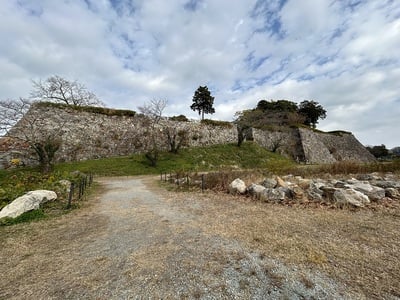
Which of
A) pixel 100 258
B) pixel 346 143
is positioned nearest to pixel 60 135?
pixel 100 258

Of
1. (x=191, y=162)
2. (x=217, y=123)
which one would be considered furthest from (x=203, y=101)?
(x=191, y=162)

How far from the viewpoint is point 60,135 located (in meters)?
18.7

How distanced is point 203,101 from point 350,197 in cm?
3570

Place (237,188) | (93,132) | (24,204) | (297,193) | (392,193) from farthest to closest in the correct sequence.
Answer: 1. (93,132)
2. (237,188)
3. (297,193)
4. (392,193)
5. (24,204)

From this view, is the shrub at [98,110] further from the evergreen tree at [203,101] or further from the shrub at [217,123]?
the evergreen tree at [203,101]

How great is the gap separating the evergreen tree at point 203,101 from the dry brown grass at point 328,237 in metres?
35.1

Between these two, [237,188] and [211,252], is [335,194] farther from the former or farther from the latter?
[211,252]

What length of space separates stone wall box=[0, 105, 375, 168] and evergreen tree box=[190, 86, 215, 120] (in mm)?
11561

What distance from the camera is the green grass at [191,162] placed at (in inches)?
658

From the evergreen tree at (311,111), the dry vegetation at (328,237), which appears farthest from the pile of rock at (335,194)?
the evergreen tree at (311,111)

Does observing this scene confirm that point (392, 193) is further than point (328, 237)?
Yes

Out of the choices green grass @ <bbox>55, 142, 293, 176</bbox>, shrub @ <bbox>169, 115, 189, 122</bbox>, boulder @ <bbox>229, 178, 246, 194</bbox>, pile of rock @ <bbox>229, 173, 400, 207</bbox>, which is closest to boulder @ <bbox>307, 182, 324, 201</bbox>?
pile of rock @ <bbox>229, 173, 400, 207</bbox>

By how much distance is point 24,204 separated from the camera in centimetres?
555

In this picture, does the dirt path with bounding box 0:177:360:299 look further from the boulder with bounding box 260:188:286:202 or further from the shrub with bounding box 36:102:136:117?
the shrub with bounding box 36:102:136:117
